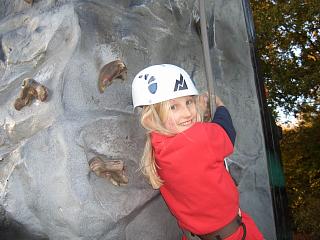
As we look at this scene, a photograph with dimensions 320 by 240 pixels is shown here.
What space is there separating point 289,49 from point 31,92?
6.90 metres

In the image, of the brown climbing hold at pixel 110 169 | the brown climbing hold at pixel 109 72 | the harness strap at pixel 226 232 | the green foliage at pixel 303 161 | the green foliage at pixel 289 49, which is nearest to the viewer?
the brown climbing hold at pixel 110 169

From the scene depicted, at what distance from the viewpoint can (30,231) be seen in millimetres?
1549

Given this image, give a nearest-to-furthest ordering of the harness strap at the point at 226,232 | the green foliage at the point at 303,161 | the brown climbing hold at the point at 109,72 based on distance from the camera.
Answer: the brown climbing hold at the point at 109,72, the harness strap at the point at 226,232, the green foliage at the point at 303,161

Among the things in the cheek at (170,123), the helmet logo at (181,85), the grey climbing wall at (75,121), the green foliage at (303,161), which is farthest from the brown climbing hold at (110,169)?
the green foliage at (303,161)

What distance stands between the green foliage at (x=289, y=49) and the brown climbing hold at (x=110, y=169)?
5.74 metres

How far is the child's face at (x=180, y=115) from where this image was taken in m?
1.70

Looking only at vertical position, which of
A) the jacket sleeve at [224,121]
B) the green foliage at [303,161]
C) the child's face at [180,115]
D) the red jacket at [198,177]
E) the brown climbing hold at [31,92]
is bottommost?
the green foliage at [303,161]

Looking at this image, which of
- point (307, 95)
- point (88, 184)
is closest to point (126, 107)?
point (88, 184)

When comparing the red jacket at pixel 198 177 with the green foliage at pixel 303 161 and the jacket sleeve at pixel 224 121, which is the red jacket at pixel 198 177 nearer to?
the jacket sleeve at pixel 224 121

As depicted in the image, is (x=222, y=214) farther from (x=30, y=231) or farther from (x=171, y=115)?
(x=30, y=231)

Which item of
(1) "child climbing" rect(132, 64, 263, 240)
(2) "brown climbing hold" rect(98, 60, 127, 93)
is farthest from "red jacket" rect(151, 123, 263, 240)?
(2) "brown climbing hold" rect(98, 60, 127, 93)

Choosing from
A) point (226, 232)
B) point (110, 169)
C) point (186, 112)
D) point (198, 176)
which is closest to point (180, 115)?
point (186, 112)

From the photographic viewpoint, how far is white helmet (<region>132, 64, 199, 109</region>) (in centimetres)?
166

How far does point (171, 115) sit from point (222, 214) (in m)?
0.45
